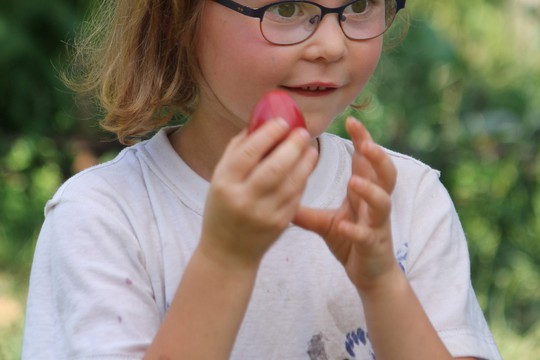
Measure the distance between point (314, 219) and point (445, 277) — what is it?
475mm

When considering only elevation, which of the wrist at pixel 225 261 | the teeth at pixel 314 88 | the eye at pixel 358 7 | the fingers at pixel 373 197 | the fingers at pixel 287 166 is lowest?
the wrist at pixel 225 261

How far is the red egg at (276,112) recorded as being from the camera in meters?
1.40

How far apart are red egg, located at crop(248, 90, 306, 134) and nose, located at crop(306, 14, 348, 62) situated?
0.61 ft

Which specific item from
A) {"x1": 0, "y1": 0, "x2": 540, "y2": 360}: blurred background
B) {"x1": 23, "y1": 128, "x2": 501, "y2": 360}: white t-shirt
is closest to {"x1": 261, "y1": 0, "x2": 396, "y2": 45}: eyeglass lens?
{"x1": 23, "y1": 128, "x2": 501, "y2": 360}: white t-shirt

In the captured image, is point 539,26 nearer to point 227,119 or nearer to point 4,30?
point 4,30

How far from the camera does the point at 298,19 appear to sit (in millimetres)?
1648

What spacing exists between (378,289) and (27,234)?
2.76 metres

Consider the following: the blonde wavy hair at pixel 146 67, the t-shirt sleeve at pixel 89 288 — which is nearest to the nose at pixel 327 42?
the blonde wavy hair at pixel 146 67

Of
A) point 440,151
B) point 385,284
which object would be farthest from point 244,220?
point 440,151

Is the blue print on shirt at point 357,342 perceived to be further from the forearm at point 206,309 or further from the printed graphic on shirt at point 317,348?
the forearm at point 206,309

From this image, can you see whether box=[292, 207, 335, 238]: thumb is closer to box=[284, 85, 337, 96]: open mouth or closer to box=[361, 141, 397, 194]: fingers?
box=[361, 141, 397, 194]: fingers

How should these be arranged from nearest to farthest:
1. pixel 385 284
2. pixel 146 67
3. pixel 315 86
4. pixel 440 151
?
1. pixel 385 284
2. pixel 315 86
3. pixel 146 67
4. pixel 440 151

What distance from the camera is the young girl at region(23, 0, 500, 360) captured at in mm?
1412

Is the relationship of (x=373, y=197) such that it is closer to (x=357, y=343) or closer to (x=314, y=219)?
(x=314, y=219)
